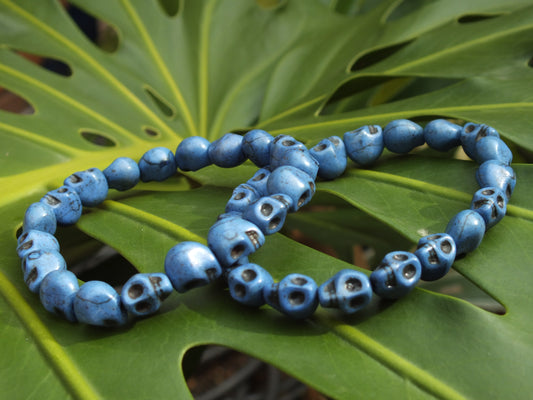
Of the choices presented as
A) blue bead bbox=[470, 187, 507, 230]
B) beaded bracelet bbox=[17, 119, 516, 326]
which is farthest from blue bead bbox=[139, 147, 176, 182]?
blue bead bbox=[470, 187, 507, 230]

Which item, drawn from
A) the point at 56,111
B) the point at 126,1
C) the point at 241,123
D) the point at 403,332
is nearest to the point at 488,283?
the point at 403,332

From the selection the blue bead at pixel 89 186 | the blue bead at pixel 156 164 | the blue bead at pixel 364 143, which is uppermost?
the blue bead at pixel 89 186

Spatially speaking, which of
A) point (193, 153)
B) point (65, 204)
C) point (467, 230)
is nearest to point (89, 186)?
point (65, 204)

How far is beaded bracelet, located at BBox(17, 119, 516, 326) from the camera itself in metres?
0.56

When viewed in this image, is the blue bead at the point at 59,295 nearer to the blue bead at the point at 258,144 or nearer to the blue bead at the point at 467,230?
the blue bead at the point at 258,144

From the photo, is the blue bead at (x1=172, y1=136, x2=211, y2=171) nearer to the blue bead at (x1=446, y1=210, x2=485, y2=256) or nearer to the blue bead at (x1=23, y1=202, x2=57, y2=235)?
the blue bead at (x1=23, y1=202, x2=57, y2=235)

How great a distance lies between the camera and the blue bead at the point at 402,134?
79 centimetres

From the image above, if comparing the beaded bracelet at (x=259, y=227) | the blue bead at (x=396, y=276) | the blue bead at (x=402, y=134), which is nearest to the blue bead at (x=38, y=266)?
the beaded bracelet at (x=259, y=227)

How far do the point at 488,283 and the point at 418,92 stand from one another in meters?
0.68

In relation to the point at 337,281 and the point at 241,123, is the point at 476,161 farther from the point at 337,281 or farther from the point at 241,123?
the point at 241,123

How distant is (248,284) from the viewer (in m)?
0.57

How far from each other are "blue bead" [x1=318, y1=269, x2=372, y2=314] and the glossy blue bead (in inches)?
8.3

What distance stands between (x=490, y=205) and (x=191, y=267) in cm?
35

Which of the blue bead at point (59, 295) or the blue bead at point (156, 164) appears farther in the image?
the blue bead at point (156, 164)
